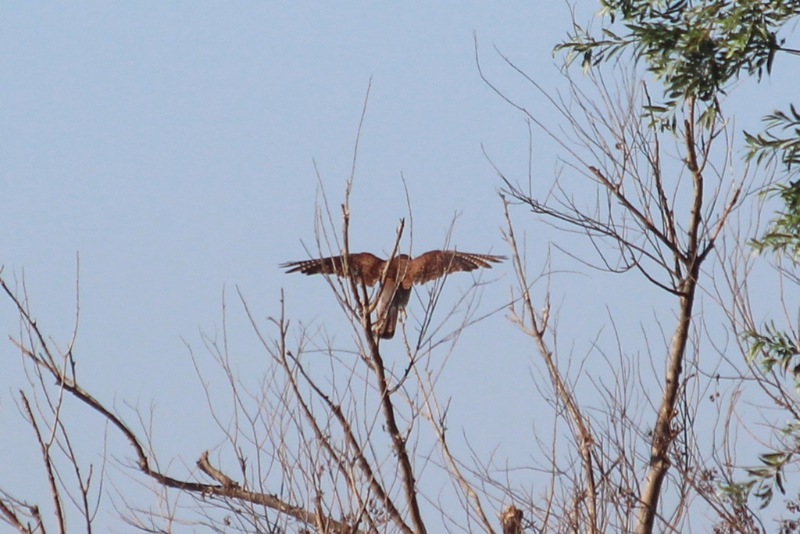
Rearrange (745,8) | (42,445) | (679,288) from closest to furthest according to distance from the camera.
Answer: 1. (42,445)
2. (679,288)
3. (745,8)

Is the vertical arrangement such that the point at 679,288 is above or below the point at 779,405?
above

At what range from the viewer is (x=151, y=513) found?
599cm

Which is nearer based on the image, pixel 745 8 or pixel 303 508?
Result: pixel 303 508

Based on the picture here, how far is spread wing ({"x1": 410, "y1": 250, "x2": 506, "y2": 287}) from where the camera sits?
29.5 ft

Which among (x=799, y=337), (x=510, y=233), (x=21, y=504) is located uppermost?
(x=510, y=233)

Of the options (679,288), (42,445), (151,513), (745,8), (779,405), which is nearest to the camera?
(42,445)

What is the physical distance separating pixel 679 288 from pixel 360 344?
7.41 feet

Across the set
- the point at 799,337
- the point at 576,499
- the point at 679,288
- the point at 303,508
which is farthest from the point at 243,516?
the point at 799,337

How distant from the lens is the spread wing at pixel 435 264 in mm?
9000

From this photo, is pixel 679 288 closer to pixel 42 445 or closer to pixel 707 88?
pixel 707 88

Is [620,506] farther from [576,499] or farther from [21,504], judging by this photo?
[21,504]

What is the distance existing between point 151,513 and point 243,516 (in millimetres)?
495

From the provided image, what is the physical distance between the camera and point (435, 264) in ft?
30.5

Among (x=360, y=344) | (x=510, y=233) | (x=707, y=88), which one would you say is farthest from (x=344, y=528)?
(x=707, y=88)
